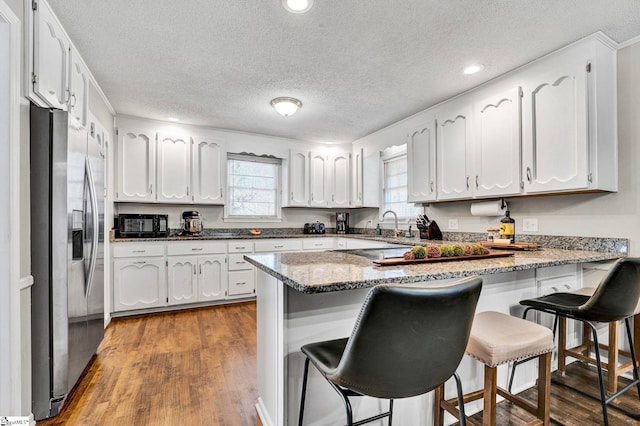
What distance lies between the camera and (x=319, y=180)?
15.7 feet

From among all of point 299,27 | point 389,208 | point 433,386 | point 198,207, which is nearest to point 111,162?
point 198,207

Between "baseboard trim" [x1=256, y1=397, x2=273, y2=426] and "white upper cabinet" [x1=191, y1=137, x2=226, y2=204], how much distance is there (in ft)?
9.42

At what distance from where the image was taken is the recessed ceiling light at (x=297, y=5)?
5.72 feet

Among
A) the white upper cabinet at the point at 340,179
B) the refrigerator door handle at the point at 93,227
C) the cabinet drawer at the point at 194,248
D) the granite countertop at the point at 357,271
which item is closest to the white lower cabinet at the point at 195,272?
the cabinet drawer at the point at 194,248

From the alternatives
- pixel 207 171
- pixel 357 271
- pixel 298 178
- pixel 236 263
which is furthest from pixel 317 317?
pixel 298 178

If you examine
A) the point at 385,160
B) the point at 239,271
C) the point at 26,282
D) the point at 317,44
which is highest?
the point at 317,44

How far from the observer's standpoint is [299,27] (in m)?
1.99

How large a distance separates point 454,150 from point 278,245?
2425 millimetres

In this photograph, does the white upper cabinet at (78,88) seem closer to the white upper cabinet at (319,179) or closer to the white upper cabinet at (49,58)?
the white upper cabinet at (49,58)

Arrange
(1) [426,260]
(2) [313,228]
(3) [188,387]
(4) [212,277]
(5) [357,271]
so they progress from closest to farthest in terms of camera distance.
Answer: (5) [357,271], (1) [426,260], (3) [188,387], (4) [212,277], (2) [313,228]

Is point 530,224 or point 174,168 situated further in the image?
point 174,168

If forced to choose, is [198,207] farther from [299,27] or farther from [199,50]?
[299,27]

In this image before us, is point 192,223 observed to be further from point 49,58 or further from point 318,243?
point 49,58

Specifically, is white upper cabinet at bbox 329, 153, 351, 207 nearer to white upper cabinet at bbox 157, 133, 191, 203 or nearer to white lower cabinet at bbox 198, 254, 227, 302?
white lower cabinet at bbox 198, 254, 227, 302
